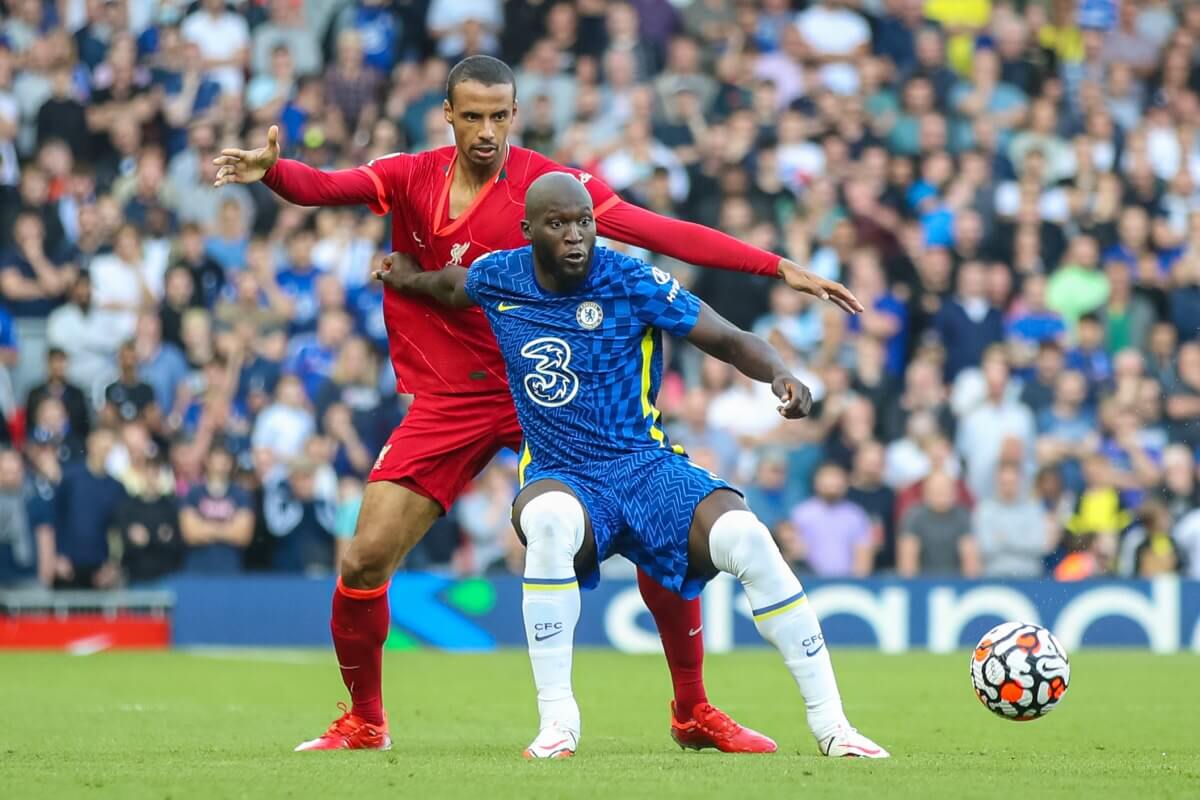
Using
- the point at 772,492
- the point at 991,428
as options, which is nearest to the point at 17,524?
the point at 772,492

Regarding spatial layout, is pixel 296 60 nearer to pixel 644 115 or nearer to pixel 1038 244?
pixel 644 115

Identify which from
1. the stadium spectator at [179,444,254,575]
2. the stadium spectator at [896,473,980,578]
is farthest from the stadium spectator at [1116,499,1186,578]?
the stadium spectator at [179,444,254,575]

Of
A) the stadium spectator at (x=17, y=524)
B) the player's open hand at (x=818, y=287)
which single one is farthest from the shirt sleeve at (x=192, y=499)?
the player's open hand at (x=818, y=287)

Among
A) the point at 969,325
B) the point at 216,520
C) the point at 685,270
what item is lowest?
the point at 216,520

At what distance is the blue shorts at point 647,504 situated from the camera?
769 cm

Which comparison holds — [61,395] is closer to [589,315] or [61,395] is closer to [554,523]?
[589,315]

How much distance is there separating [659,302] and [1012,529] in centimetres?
961

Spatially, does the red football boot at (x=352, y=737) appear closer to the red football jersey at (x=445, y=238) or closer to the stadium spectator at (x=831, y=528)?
the red football jersey at (x=445, y=238)

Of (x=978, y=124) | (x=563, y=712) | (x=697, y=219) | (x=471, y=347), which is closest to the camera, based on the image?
(x=563, y=712)

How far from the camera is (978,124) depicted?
786 inches

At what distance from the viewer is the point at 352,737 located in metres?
8.57

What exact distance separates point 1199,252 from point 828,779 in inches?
516

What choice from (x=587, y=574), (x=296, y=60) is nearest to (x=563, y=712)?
(x=587, y=574)

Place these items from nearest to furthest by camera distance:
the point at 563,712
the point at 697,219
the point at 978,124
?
the point at 563,712, the point at 697,219, the point at 978,124
